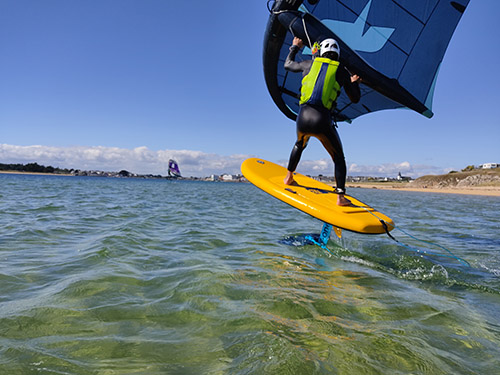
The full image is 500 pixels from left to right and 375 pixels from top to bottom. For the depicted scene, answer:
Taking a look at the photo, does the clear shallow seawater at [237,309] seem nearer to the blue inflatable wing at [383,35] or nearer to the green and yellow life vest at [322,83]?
the green and yellow life vest at [322,83]

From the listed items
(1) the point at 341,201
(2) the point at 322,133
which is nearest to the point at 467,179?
(1) the point at 341,201

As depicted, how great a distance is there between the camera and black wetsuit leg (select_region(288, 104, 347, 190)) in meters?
4.45

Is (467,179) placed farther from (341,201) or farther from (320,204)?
(320,204)

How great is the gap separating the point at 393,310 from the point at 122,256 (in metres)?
3.92

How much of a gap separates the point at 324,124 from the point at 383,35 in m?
3.03

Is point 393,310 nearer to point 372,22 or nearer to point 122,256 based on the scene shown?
point 122,256

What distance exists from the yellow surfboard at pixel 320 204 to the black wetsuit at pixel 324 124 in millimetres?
471

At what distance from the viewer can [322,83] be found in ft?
14.4

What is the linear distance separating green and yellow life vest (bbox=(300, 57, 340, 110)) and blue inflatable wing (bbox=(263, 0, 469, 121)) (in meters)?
0.88

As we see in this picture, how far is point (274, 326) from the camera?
246 cm

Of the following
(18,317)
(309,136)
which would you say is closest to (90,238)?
(18,317)

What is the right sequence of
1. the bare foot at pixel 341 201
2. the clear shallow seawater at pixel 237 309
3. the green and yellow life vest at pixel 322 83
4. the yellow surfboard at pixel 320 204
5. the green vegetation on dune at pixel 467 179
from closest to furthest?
the clear shallow seawater at pixel 237 309, the green and yellow life vest at pixel 322 83, the yellow surfboard at pixel 320 204, the bare foot at pixel 341 201, the green vegetation on dune at pixel 467 179

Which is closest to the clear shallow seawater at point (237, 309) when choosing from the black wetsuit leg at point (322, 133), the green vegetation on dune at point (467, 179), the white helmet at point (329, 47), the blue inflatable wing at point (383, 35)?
the black wetsuit leg at point (322, 133)

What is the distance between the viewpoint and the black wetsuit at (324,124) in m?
4.45
